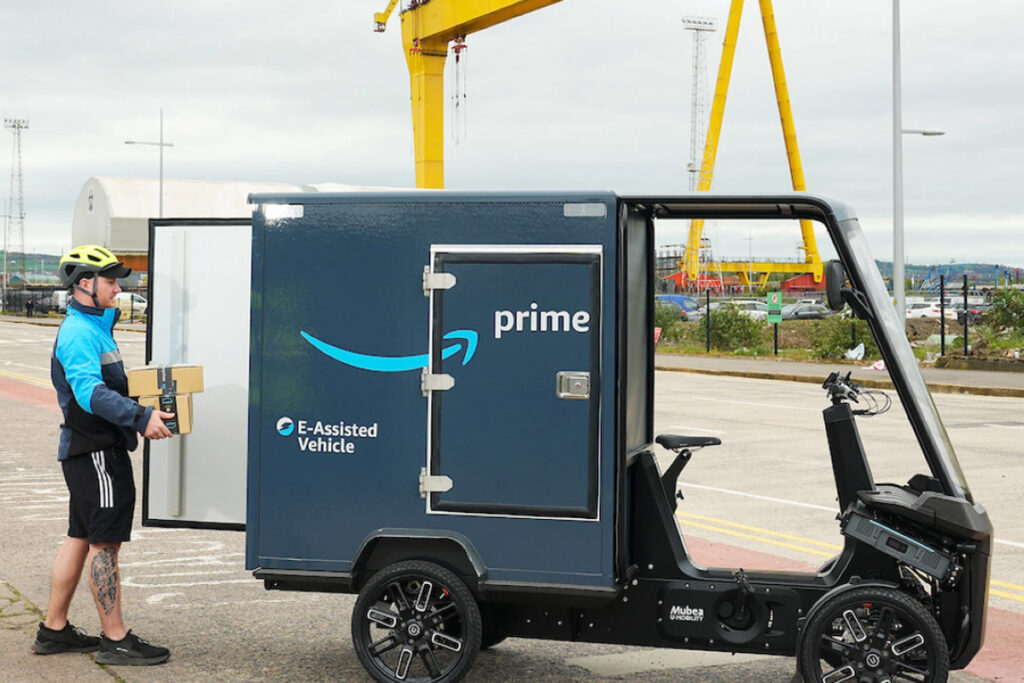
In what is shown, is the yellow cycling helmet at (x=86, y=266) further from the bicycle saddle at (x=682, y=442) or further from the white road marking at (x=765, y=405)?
the white road marking at (x=765, y=405)

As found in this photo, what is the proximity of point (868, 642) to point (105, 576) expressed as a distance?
334 cm

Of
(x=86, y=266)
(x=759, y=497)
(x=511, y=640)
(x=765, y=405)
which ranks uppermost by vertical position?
(x=86, y=266)

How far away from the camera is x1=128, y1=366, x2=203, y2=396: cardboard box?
18.4 feet

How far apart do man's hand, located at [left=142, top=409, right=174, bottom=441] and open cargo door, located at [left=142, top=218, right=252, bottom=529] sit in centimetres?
49

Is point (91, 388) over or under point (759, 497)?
over

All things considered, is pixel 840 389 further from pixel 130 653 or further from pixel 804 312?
pixel 804 312

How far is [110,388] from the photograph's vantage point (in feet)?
18.8

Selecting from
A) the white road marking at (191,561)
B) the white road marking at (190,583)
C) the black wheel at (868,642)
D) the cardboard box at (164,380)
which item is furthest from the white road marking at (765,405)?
the cardboard box at (164,380)

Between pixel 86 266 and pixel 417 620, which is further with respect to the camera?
pixel 86 266

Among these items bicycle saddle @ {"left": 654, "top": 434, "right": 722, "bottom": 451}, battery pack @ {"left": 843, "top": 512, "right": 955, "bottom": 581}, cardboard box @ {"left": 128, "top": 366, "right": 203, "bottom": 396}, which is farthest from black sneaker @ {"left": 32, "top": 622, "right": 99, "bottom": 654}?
battery pack @ {"left": 843, "top": 512, "right": 955, "bottom": 581}

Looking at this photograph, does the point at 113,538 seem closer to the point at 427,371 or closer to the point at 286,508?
the point at 286,508

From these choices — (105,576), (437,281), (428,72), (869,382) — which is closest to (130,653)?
(105,576)

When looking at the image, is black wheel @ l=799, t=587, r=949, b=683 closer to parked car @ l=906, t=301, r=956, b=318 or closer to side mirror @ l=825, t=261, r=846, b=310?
side mirror @ l=825, t=261, r=846, b=310

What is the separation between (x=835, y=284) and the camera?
468cm
